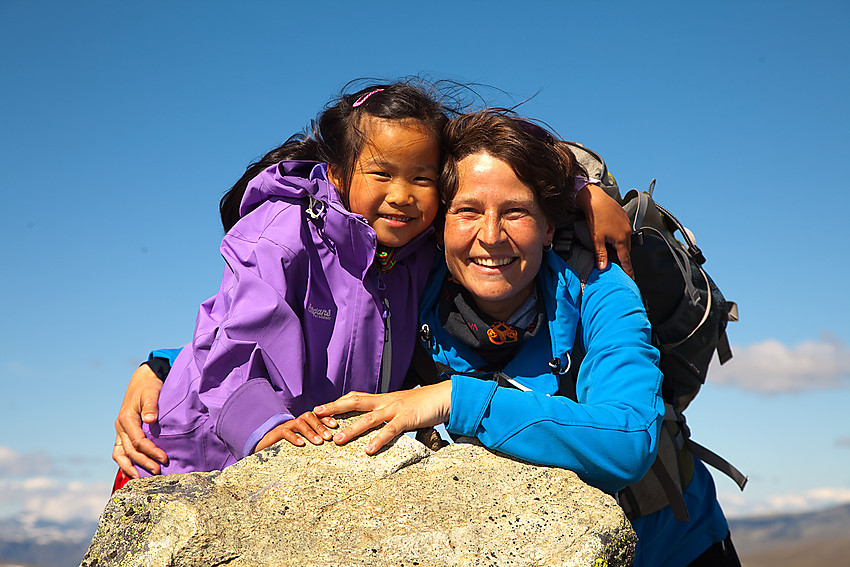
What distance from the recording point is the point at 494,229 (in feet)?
12.1

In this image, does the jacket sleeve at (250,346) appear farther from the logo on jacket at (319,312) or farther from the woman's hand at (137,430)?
the woman's hand at (137,430)

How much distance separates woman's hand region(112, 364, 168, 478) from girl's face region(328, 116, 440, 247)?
147 centimetres

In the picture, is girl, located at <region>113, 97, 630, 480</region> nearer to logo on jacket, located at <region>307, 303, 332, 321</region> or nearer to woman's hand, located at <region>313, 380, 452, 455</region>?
logo on jacket, located at <region>307, 303, 332, 321</region>

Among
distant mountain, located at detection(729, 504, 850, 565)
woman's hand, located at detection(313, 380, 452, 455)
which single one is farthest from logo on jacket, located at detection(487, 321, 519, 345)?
distant mountain, located at detection(729, 504, 850, 565)

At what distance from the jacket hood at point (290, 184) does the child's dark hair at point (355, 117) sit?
109mm

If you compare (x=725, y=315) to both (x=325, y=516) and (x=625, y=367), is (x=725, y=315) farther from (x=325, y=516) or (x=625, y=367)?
(x=325, y=516)

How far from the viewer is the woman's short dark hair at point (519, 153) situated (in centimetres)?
376

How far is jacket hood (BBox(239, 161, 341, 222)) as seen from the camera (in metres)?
3.79

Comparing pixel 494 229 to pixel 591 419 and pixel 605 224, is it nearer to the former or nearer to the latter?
pixel 605 224

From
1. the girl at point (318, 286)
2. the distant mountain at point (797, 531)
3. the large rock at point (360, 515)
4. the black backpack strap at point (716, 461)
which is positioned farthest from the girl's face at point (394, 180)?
the distant mountain at point (797, 531)

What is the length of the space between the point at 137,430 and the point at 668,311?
2860 mm

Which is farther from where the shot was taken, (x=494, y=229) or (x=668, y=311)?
(x=668, y=311)

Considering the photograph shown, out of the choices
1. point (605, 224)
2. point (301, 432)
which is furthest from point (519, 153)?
point (301, 432)

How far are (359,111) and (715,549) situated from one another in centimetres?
337
